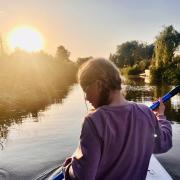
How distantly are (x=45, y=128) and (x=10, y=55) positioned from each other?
111 ft

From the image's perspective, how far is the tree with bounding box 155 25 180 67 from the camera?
54.2 meters

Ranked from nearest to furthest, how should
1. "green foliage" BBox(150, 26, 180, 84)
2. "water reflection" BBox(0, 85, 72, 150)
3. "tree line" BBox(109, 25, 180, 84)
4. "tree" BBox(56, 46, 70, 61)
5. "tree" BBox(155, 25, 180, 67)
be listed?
"water reflection" BBox(0, 85, 72, 150) → "tree line" BBox(109, 25, 180, 84) → "green foliage" BBox(150, 26, 180, 84) → "tree" BBox(155, 25, 180, 67) → "tree" BBox(56, 46, 70, 61)

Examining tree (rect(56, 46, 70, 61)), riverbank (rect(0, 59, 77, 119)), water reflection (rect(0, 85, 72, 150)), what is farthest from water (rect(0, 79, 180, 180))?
tree (rect(56, 46, 70, 61))

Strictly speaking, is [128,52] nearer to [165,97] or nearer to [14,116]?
[14,116]

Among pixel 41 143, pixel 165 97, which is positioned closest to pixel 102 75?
pixel 165 97

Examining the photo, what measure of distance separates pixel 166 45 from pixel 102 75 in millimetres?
56685

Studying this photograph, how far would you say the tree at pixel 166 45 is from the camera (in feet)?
178

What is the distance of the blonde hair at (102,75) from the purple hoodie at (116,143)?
144 mm

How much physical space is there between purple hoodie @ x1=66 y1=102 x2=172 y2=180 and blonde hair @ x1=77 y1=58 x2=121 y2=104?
0.14 metres

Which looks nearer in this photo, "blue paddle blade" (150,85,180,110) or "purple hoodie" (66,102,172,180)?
"purple hoodie" (66,102,172,180)

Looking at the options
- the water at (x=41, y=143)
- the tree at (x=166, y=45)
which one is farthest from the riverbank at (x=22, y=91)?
the tree at (x=166, y=45)

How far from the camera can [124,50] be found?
5069 inches

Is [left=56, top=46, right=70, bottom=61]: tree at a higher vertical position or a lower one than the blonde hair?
higher

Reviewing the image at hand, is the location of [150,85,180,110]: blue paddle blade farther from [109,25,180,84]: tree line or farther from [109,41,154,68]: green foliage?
[109,41,154,68]: green foliage
